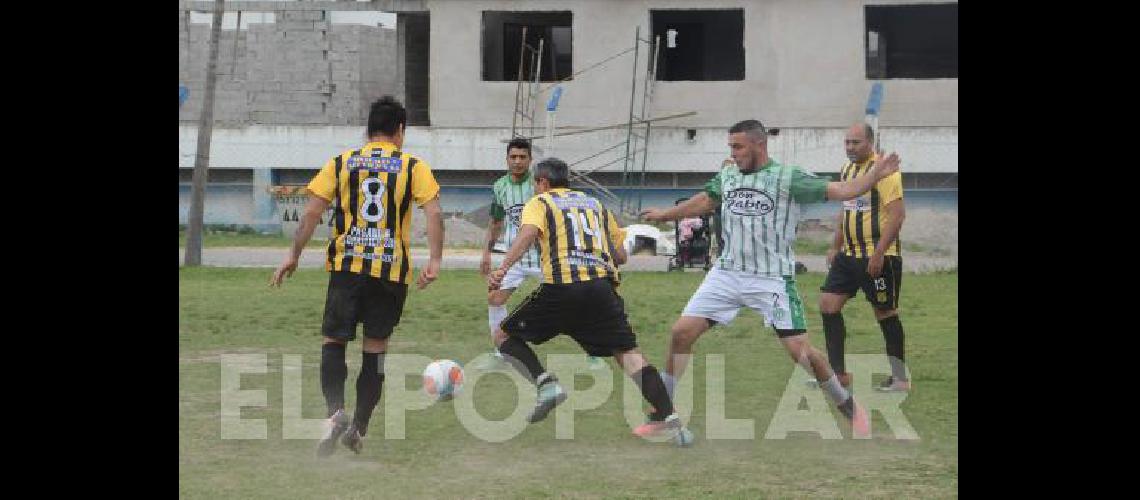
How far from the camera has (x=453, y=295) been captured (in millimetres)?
21047

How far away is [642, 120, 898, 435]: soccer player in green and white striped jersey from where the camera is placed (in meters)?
9.36

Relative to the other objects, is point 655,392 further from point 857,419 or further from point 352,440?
point 352,440

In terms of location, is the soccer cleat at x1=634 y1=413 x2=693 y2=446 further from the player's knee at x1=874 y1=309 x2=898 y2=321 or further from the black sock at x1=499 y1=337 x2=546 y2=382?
the player's knee at x1=874 y1=309 x2=898 y2=321

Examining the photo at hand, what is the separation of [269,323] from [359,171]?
834 cm

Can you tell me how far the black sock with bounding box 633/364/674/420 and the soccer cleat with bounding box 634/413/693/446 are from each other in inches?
1.9

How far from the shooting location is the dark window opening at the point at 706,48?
1682 inches

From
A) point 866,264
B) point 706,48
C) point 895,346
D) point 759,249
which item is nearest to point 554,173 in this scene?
point 759,249

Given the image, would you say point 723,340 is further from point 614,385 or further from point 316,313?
point 316,313

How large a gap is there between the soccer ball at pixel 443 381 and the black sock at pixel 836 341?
9.33ft

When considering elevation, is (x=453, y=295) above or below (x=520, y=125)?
below

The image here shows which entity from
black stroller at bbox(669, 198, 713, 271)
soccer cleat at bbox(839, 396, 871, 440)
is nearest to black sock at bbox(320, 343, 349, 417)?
soccer cleat at bbox(839, 396, 871, 440)

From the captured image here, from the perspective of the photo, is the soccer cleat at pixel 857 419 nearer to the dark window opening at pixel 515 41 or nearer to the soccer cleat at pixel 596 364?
the soccer cleat at pixel 596 364

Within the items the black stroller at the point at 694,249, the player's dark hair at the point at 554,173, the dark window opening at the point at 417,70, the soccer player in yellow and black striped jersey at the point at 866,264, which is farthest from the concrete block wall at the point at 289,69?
the player's dark hair at the point at 554,173
